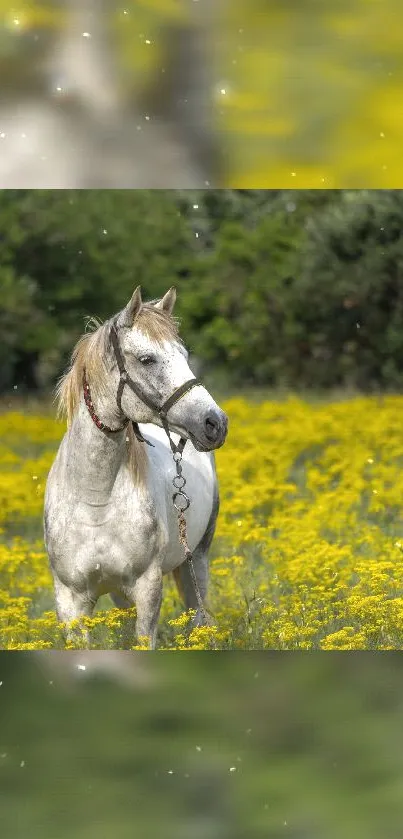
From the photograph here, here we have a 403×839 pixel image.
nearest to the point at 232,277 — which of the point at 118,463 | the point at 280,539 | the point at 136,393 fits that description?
the point at 280,539

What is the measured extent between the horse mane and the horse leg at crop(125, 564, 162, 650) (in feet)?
1.02

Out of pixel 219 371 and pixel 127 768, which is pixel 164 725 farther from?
pixel 219 371

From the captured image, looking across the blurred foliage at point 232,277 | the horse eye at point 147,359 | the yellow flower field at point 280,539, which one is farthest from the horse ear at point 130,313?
the blurred foliage at point 232,277

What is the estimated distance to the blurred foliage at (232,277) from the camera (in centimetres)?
1490

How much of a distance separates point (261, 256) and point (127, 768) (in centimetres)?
1453

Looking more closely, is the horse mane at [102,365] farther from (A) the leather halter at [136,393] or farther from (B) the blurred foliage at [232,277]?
(B) the blurred foliage at [232,277]

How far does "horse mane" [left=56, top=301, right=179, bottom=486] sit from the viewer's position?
4.18m

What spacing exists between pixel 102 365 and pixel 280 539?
2.71 metres

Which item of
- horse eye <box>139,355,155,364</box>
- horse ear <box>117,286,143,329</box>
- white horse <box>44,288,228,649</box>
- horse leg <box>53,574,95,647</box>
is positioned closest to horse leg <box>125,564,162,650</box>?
white horse <box>44,288,228,649</box>

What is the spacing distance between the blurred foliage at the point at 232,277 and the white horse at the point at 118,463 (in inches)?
412

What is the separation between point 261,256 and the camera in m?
17.0

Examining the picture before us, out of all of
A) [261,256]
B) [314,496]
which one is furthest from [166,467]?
[261,256]

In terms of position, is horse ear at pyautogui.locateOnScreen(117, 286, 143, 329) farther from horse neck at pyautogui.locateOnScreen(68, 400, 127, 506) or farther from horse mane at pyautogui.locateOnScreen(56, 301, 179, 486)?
horse neck at pyautogui.locateOnScreen(68, 400, 127, 506)

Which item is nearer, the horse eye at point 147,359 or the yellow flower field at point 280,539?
the horse eye at point 147,359
